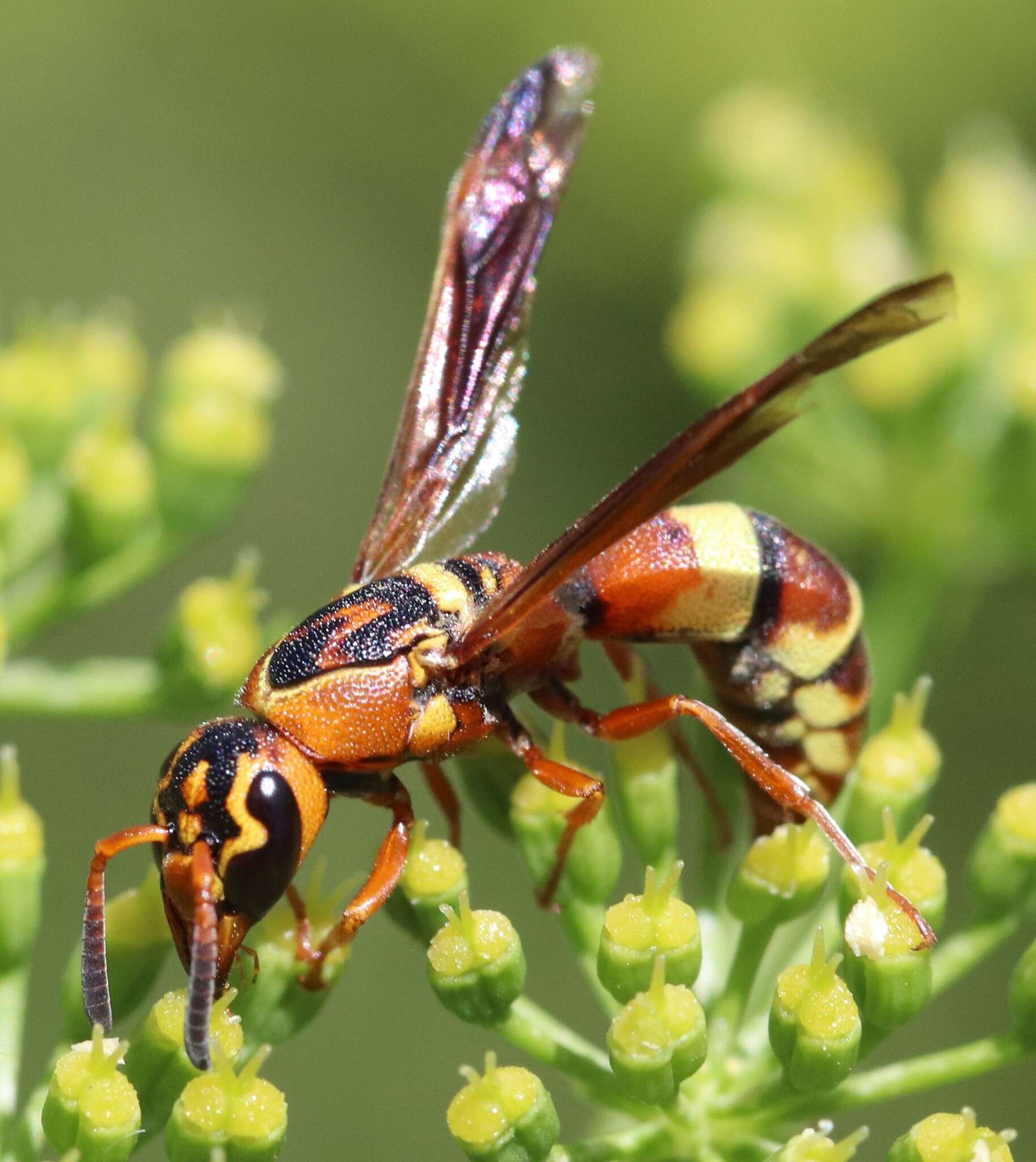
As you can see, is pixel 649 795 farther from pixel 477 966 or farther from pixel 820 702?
pixel 477 966

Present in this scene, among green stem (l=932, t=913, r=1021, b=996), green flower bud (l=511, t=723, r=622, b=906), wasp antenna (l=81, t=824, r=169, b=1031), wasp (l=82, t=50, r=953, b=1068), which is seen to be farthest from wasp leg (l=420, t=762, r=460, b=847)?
green stem (l=932, t=913, r=1021, b=996)

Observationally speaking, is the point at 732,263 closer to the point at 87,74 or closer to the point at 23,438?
the point at 23,438

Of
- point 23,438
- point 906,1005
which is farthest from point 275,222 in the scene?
point 906,1005

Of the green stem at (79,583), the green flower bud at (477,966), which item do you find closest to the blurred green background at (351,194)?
the green stem at (79,583)

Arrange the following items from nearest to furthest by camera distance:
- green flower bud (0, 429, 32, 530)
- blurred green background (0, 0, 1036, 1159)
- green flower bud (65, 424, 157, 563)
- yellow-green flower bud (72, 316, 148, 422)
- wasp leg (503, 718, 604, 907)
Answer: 1. wasp leg (503, 718, 604, 907)
2. green flower bud (0, 429, 32, 530)
3. green flower bud (65, 424, 157, 563)
4. yellow-green flower bud (72, 316, 148, 422)
5. blurred green background (0, 0, 1036, 1159)

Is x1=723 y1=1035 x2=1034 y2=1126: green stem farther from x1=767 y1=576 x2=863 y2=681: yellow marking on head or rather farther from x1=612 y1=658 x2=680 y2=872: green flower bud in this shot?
x1=767 y1=576 x2=863 y2=681: yellow marking on head

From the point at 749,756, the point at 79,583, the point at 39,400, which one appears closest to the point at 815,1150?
the point at 749,756

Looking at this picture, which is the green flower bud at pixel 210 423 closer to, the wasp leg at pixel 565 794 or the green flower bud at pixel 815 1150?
the wasp leg at pixel 565 794
